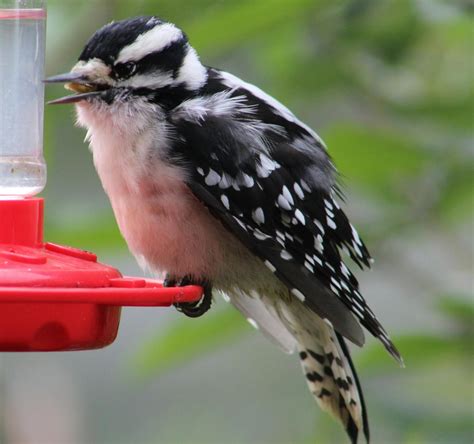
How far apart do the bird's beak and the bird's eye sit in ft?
0.23

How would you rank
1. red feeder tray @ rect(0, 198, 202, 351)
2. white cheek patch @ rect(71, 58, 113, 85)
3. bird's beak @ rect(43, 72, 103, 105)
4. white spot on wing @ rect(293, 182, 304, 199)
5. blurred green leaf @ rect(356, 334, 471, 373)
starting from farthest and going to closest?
blurred green leaf @ rect(356, 334, 471, 373) → white spot on wing @ rect(293, 182, 304, 199) → white cheek patch @ rect(71, 58, 113, 85) → bird's beak @ rect(43, 72, 103, 105) → red feeder tray @ rect(0, 198, 202, 351)

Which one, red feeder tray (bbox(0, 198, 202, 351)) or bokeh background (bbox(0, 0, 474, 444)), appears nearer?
red feeder tray (bbox(0, 198, 202, 351))

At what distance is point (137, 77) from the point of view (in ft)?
12.0

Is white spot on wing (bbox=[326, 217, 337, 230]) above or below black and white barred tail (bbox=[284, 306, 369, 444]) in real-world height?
above

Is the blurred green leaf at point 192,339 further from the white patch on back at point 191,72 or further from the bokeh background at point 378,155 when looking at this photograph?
the white patch on back at point 191,72

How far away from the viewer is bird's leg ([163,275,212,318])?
3.89m

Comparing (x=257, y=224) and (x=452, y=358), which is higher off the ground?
A: (x=257, y=224)

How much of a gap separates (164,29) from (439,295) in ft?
5.21

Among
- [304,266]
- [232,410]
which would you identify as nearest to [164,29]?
[304,266]

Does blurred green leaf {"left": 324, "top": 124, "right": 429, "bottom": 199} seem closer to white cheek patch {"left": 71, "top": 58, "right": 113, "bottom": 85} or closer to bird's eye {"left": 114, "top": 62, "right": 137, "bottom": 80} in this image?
bird's eye {"left": 114, "top": 62, "right": 137, "bottom": 80}

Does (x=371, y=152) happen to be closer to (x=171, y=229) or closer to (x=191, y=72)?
(x=191, y=72)

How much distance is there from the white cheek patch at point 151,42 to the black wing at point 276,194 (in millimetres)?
207

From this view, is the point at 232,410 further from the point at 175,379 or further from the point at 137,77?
the point at 137,77

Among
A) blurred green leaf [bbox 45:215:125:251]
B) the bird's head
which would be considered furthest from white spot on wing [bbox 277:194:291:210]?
blurred green leaf [bbox 45:215:125:251]
